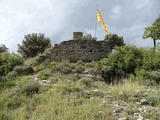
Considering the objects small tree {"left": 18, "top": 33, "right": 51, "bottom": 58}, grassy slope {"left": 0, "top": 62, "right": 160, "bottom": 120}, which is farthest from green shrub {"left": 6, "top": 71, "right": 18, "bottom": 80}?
small tree {"left": 18, "top": 33, "right": 51, "bottom": 58}

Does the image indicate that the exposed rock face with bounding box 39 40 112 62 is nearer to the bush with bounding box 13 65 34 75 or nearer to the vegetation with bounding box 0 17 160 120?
the vegetation with bounding box 0 17 160 120

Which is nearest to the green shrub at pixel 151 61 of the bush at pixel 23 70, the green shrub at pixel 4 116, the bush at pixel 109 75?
the bush at pixel 109 75

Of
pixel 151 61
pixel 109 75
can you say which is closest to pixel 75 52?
pixel 109 75

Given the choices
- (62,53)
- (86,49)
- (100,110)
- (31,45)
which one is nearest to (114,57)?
(86,49)

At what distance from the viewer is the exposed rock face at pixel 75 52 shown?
34.8ft

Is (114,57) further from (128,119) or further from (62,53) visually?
(128,119)

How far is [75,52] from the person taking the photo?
1074 cm

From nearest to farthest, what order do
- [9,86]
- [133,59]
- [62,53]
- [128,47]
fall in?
[9,86] → [133,59] → [128,47] → [62,53]

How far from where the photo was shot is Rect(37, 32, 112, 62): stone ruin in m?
10.6

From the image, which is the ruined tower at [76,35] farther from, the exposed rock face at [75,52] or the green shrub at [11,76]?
the green shrub at [11,76]

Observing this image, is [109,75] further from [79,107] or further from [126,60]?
[79,107]

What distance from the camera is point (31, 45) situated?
68.0ft

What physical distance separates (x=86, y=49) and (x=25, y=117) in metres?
8.23

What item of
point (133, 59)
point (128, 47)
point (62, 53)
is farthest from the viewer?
point (62, 53)
